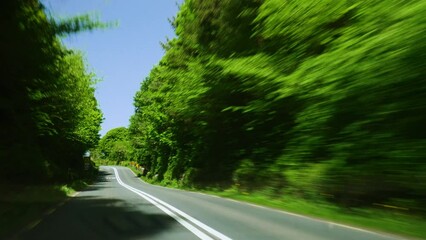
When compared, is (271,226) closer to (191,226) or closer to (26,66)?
(191,226)

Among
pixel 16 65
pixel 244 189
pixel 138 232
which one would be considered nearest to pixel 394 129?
pixel 138 232

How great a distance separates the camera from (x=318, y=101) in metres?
15.5

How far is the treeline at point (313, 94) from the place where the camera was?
11414 mm

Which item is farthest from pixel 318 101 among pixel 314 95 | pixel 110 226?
Result: pixel 110 226

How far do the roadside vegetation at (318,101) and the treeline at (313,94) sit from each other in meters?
0.04

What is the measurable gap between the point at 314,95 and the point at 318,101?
0.77 ft

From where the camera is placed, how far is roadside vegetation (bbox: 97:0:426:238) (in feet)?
37.2

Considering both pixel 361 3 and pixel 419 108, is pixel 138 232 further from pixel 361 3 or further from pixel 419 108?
pixel 361 3

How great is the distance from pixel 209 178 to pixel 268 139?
1219 cm

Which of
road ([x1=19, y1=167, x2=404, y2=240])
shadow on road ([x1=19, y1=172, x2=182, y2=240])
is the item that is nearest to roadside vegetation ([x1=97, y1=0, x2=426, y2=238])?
road ([x1=19, y1=167, x2=404, y2=240])

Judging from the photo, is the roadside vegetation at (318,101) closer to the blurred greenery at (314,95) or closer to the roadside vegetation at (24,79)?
the blurred greenery at (314,95)

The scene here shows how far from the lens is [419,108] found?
11.1 meters

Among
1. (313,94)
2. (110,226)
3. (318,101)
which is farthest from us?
(313,94)

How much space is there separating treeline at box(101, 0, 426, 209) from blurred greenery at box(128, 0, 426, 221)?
1.6 inches
